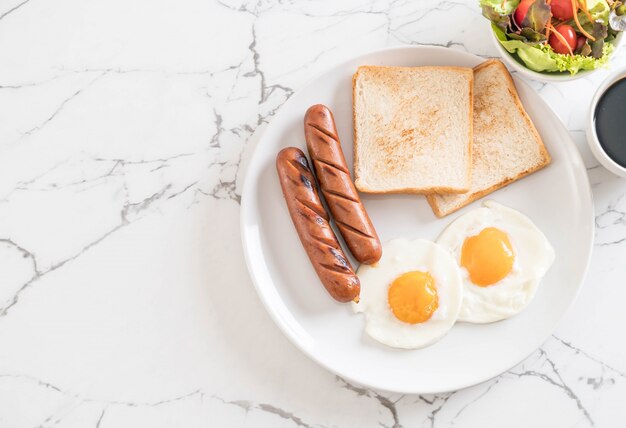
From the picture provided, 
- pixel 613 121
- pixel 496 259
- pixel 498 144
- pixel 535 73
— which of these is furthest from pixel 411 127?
pixel 613 121

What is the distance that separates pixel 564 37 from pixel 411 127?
0.69 metres

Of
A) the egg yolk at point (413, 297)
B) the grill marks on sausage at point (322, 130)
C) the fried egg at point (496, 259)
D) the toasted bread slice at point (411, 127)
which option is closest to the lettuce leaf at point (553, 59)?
the toasted bread slice at point (411, 127)

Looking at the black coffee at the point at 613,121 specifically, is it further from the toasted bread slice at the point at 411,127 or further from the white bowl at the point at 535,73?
the toasted bread slice at the point at 411,127

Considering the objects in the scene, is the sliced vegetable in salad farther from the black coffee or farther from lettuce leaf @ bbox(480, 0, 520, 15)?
the black coffee

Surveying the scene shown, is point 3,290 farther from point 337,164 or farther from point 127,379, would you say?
point 337,164

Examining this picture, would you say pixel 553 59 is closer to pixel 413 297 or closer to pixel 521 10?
pixel 521 10

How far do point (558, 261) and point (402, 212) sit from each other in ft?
2.21

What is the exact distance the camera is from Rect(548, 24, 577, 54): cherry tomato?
7.97 ft

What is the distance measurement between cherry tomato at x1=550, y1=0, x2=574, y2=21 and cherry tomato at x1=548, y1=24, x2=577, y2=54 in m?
0.04

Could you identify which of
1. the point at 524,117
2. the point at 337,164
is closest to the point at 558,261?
the point at 524,117

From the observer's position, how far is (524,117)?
2.61 meters

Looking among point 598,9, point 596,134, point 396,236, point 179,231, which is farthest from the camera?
point 179,231

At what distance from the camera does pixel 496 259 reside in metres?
2.51

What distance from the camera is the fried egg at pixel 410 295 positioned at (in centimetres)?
251
